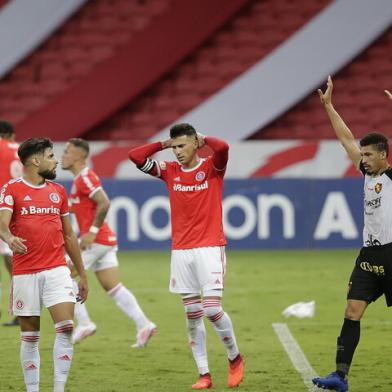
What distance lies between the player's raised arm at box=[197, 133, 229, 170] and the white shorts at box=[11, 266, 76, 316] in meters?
1.90

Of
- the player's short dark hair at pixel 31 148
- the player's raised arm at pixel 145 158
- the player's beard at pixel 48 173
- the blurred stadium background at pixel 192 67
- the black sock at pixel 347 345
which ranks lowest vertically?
the black sock at pixel 347 345

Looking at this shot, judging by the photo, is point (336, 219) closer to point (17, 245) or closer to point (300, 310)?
point (300, 310)

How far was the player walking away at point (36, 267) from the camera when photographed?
28.1ft

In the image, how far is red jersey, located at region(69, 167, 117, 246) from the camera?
40.0ft

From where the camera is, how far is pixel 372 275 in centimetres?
918

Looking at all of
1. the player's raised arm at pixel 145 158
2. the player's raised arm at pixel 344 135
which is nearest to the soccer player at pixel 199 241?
the player's raised arm at pixel 145 158

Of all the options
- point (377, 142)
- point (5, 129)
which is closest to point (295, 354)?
point (377, 142)

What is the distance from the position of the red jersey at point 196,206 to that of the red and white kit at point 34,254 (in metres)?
1.57

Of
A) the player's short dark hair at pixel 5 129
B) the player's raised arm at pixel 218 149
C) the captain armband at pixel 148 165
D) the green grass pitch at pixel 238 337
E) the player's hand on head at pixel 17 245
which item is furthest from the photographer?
the player's short dark hair at pixel 5 129

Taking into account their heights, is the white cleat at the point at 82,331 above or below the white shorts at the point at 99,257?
below

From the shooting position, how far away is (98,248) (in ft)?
40.3

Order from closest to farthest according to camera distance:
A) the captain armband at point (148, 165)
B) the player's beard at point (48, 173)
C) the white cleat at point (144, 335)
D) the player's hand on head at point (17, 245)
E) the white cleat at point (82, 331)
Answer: the player's hand on head at point (17, 245) < the player's beard at point (48, 173) < the captain armband at point (148, 165) < the white cleat at point (144, 335) < the white cleat at point (82, 331)

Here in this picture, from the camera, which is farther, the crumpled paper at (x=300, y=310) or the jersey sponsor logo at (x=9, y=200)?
the crumpled paper at (x=300, y=310)

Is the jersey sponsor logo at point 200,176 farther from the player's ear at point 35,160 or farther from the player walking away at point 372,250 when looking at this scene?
the player's ear at point 35,160
